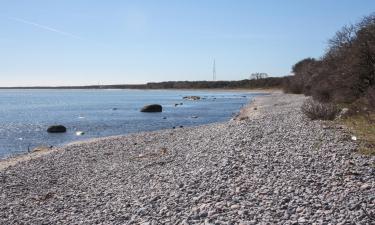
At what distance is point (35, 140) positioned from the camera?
3528 centimetres

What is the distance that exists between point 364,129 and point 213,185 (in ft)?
37.3

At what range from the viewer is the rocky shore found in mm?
9422

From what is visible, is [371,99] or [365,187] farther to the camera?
[371,99]

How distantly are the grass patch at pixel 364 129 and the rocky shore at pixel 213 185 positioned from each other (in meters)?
0.44

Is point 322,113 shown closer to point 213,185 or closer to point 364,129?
point 364,129

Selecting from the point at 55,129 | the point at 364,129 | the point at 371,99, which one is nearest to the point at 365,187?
the point at 364,129

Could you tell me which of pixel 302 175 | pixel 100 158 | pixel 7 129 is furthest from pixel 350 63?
pixel 7 129

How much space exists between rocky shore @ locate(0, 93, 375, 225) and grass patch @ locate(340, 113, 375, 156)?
0.44m

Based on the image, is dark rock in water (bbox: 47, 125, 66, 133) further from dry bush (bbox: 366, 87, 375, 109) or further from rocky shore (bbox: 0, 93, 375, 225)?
dry bush (bbox: 366, 87, 375, 109)

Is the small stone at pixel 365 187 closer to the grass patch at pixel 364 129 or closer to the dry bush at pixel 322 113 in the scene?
the grass patch at pixel 364 129

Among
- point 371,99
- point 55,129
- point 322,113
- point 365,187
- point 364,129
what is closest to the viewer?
point 365,187

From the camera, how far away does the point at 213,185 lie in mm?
11961

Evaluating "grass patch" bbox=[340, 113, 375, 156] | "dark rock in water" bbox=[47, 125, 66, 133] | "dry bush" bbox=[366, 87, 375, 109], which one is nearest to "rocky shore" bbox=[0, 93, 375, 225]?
"grass patch" bbox=[340, 113, 375, 156]

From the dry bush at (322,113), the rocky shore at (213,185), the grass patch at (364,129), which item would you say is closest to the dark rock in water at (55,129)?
the rocky shore at (213,185)
